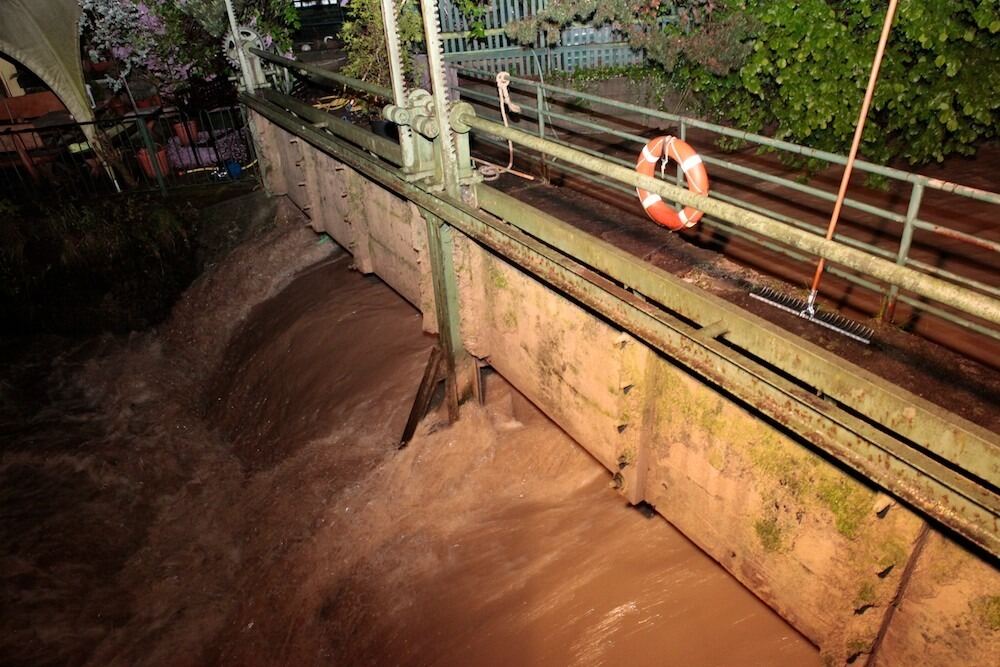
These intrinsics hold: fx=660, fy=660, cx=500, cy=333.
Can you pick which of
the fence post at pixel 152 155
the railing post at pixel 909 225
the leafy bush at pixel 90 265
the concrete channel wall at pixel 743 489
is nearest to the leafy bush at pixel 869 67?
the railing post at pixel 909 225

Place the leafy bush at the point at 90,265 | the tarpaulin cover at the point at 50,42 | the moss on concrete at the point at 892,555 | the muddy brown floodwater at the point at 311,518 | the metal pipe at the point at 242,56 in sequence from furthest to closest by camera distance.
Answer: the tarpaulin cover at the point at 50,42 → the leafy bush at the point at 90,265 → the metal pipe at the point at 242,56 → the muddy brown floodwater at the point at 311,518 → the moss on concrete at the point at 892,555

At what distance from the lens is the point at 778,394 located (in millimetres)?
3416

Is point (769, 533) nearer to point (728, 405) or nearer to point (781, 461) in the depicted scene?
point (781, 461)

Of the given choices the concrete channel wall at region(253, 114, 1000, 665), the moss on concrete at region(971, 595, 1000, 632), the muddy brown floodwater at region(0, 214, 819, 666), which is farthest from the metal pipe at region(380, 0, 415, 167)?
the moss on concrete at region(971, 595, 1000, 632)

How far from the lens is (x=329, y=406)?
7.80 m

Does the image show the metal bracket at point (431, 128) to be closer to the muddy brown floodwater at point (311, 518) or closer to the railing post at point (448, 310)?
the railing post at point (448, 310)

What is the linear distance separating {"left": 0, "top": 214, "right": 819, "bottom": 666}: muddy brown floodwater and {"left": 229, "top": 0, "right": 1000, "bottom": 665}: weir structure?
0.46 metres

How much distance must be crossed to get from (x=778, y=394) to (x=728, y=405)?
59 cm

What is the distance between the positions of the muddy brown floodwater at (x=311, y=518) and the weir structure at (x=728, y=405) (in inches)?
18.1

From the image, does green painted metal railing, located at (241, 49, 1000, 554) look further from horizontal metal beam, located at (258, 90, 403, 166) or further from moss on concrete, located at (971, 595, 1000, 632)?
horizontal metal beam, located at (258, 90, 403, 166)

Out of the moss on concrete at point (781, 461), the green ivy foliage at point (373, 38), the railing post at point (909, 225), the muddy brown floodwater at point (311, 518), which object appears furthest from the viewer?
the green ivy foliage at point (373, 38)

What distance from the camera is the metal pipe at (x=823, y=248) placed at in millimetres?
2513

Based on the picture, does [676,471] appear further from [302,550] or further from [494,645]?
[302,550]

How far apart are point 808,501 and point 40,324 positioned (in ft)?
37.6
